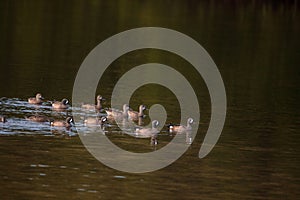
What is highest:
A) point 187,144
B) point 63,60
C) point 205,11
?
point 205,11

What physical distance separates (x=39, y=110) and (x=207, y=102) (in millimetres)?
6188

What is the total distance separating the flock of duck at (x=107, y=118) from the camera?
2466 cm

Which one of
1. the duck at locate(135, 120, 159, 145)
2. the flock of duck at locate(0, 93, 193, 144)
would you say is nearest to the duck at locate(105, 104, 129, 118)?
the flock of duck at locate(0, 93, 193, 144)

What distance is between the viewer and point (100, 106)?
90.0 ft

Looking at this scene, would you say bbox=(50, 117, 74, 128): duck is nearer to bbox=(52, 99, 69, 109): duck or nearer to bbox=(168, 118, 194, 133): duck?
bbox=(52, 99, 69, 109): duck

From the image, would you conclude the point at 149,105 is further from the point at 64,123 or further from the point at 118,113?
the point at 64,123

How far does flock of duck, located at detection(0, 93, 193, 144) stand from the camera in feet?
80.9

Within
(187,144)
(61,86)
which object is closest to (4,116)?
(187,144)

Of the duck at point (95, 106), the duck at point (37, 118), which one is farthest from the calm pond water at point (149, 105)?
the duck at point (95, 106)

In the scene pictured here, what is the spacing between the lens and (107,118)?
1037 inches

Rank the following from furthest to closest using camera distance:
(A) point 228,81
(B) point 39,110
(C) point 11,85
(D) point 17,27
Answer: (D) point 17,27 → (A) point 228,81 → (C) point 11,85 → (B) point 39,110

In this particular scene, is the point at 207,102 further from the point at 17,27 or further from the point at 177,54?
the point at 17,27

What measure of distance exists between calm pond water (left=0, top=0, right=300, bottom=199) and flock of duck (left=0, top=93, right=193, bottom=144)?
9.4 inches

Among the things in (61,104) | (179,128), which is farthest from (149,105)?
(179,128)
